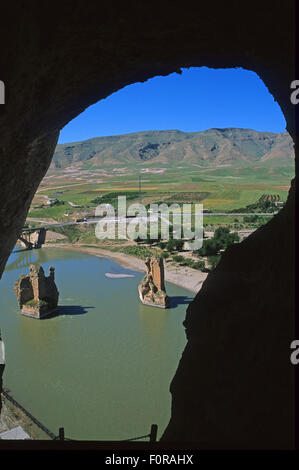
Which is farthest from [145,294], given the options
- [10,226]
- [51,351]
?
[10,226]

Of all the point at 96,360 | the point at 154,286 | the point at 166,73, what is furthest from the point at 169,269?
the point at 166,73

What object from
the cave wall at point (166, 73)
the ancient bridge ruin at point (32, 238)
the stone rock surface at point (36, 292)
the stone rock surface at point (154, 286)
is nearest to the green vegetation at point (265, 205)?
the ancient bridge ruin at point (32, 238)

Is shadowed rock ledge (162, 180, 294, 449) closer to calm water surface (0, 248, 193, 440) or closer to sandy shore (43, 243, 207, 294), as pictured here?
calm water surface (0, 248, 193, 440)

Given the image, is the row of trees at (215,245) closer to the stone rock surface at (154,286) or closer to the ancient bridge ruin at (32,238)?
the stone rock surface at (154,286)

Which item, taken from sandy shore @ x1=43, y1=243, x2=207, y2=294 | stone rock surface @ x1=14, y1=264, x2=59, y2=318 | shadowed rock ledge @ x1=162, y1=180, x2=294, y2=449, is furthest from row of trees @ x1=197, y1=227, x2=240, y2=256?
shadowed rock ledge @ x1=162, y1=180, x2=294, y2=449

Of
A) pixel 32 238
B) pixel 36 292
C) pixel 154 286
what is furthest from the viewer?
pixel 32 238

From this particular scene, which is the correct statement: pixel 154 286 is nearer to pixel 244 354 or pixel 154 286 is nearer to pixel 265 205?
pixel 244 354
